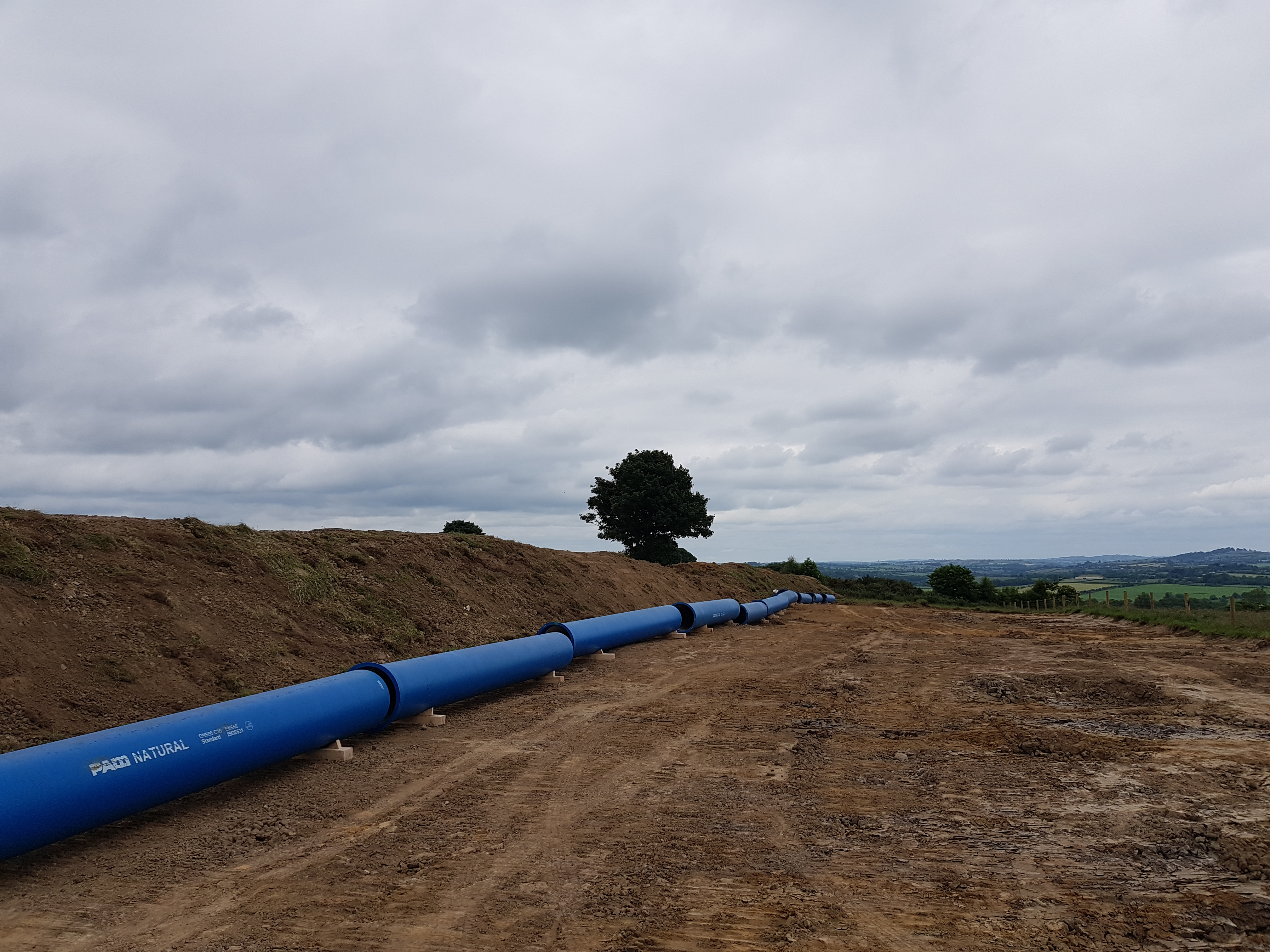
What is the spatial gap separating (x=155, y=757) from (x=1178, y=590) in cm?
9228

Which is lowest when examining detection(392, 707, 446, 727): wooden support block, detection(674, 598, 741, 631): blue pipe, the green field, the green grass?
the green field

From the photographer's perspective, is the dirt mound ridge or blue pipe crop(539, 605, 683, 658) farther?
blue pipe crop(539, 605, 683, 658)

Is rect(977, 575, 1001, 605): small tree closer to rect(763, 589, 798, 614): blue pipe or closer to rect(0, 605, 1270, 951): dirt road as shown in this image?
rect(763, 589, 798, 614): blue pipe

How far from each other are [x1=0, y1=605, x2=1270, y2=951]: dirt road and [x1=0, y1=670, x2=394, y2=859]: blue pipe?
235mm

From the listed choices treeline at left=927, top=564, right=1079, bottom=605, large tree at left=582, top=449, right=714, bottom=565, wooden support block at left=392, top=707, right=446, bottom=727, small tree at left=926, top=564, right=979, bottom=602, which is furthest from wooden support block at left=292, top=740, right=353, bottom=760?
small tree at left=926, top=564, right=979, bottom=602

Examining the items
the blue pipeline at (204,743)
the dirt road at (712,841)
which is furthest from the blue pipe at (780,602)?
the blue pipeline at (204,743)

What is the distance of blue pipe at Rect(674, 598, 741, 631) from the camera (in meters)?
21.8

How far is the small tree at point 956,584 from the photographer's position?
180 ft

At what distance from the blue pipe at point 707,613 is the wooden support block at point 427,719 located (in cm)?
1214

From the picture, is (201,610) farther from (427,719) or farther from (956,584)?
(956,584)

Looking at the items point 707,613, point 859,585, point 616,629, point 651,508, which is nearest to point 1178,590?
point 859,585

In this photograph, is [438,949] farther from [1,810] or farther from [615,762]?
[615,762]

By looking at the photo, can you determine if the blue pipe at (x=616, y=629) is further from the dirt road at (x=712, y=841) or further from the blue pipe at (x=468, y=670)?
the dirt road at (x=712, y=841)

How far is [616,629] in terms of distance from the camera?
55.9 feet
